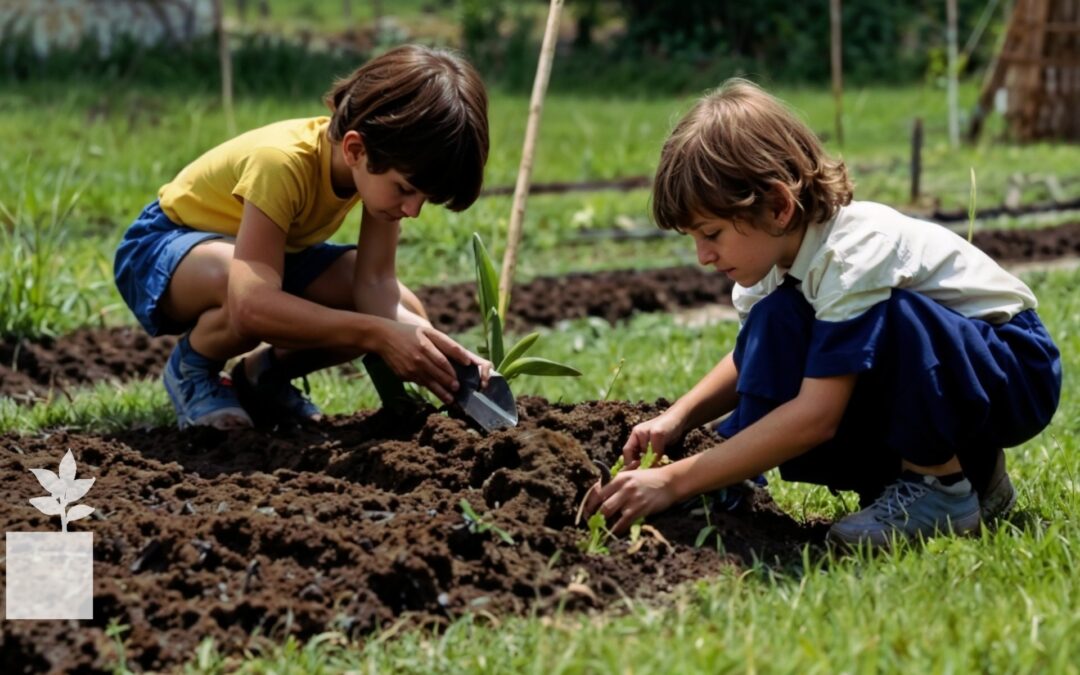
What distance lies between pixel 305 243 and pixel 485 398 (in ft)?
Result: 2.86

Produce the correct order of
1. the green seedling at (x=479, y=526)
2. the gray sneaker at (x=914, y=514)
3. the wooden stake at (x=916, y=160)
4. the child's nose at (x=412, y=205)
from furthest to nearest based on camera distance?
the wooden stake at (x=916, y=160), the child's nose at (x=412, y=205), the gray sneaker at (x=914, y=514), the green seedling at (x=479, y=526)

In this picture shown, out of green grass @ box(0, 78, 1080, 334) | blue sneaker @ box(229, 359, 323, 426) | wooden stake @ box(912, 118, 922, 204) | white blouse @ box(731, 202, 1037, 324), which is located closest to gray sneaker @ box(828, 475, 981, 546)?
white blouse @ box(731, 202, 1037, 324)

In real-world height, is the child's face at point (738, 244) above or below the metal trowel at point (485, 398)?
above

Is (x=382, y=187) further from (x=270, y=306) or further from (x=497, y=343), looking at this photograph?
(x=497, y=343)

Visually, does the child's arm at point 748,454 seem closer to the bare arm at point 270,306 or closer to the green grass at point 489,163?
the bare arm at point 270,306

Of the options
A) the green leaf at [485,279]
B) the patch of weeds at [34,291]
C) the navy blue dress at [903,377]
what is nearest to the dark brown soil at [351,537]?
the navy blue dress at [903,377]

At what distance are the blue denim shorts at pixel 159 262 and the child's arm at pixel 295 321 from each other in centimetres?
34

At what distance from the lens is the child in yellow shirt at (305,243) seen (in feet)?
11.6

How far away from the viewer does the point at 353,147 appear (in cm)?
361

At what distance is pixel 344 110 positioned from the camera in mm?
3648

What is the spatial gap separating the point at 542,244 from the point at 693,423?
4464mm

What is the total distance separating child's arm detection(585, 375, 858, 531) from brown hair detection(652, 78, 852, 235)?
379 mm

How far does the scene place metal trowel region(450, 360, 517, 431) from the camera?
3.54 meters

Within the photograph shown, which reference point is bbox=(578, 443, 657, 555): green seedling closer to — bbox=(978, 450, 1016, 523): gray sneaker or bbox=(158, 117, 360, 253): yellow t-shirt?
bbox=(978, 450, 1016, 523): gray sneaker
